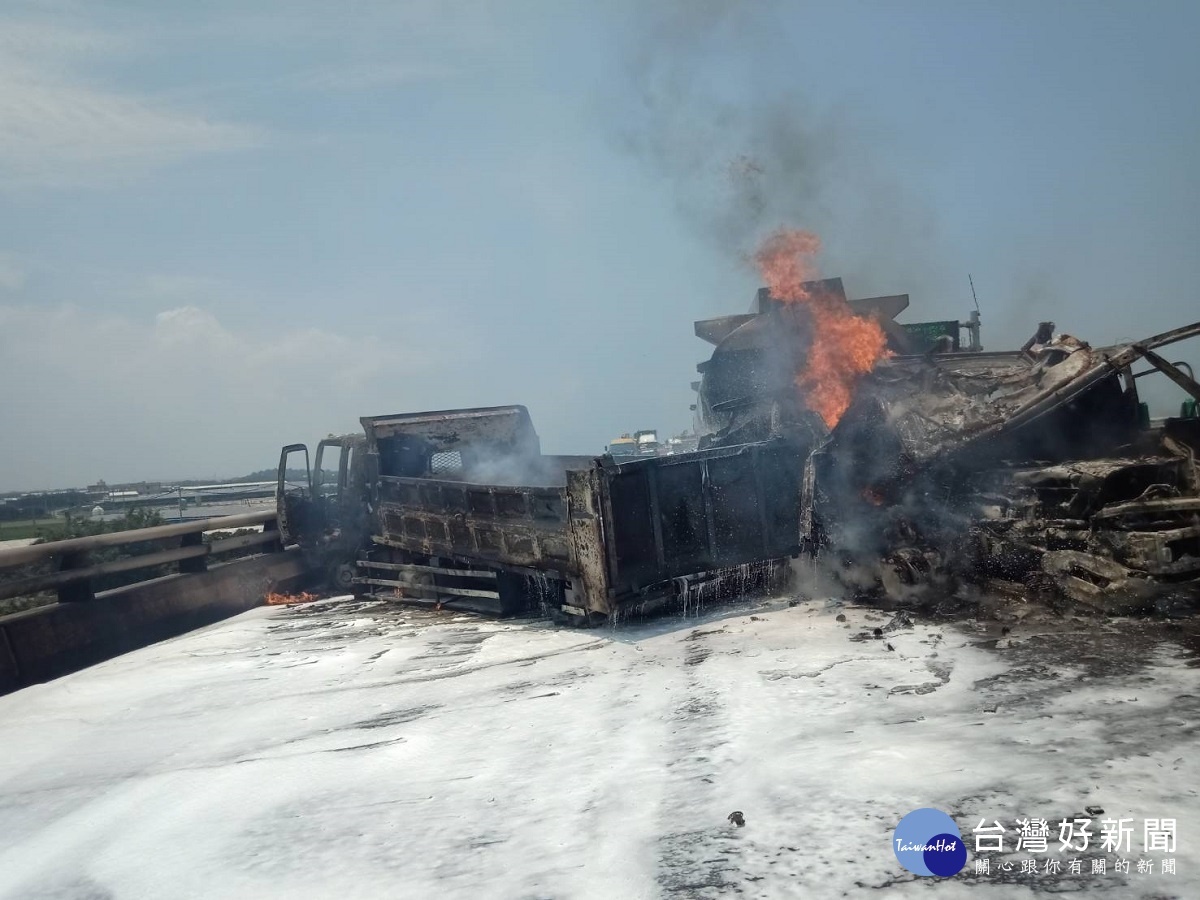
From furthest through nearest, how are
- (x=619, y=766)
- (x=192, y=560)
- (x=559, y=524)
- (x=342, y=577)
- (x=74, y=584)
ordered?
1. (x=342, y=577)
2. (x=192, y=560)
3. (x=74, y=584)
4. (x=559, y=524)
5. (x=619, y=766)

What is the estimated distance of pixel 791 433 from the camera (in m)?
9.77

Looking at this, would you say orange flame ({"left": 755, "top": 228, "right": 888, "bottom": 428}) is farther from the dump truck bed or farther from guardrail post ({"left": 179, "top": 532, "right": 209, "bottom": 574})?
guardrail post ({"left": 179, "top": 532, "right": 209, "bottom": 574})

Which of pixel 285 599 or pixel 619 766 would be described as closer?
pixel 619 766

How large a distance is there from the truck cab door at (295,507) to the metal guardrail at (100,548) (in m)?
0.62

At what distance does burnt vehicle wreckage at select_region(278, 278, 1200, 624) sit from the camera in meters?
6.89

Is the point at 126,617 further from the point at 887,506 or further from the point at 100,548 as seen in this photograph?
the point at 887,506

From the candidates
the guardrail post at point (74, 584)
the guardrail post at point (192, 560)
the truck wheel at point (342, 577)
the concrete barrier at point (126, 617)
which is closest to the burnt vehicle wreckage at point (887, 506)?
the truck wheel at point (342, 577)

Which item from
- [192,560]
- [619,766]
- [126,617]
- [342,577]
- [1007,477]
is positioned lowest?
[619,766]

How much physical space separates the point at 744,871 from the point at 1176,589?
494 cm

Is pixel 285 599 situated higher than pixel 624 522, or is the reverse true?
pixel 624 522

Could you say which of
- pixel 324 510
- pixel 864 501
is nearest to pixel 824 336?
pixel 864 501

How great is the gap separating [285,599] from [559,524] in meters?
6.27

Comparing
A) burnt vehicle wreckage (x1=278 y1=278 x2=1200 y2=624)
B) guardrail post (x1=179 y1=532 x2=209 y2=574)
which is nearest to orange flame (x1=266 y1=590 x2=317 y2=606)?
guardrail post (x1=179 y1=532 x2=209 y2=574)

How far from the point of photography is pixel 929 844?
354 centimetres
